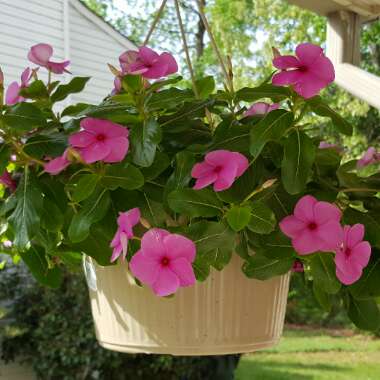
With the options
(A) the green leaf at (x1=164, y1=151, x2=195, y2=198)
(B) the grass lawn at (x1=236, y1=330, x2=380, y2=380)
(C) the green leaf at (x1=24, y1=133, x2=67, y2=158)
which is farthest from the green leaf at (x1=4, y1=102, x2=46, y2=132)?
(B) the grass lawn at (x1=236, y1=330, x2=380, y2=380)

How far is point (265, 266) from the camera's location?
58 cm

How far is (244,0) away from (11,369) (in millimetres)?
4289

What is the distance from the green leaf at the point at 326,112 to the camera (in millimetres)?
542

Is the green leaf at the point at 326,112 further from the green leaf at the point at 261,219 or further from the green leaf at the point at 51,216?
the green leaf at the point at 51,216

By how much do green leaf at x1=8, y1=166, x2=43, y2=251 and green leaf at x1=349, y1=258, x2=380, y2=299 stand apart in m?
0.28

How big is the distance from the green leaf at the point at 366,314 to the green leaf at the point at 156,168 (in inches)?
9.4

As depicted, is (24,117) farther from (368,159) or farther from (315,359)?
(315,359)

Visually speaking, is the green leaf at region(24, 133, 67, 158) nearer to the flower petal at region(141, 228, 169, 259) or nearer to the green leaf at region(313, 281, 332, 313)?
the flower petal at region(141, 228, 169, 259)

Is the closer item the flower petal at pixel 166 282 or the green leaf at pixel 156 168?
the flower petal at pixel 166 282

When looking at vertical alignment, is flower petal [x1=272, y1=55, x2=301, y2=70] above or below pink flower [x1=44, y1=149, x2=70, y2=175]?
above

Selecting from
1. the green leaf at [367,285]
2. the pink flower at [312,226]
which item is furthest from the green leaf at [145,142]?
the green leaf at [367,285]

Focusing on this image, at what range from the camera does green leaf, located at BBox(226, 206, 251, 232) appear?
0.49 meters

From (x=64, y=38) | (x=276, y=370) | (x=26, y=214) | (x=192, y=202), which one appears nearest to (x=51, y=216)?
(x=26, y=214)

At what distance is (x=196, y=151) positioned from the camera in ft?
1.79
